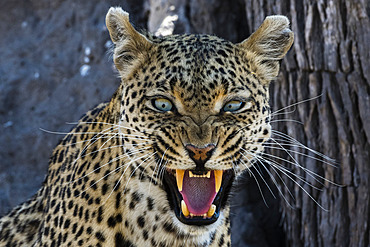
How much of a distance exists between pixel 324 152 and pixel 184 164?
2.84 m

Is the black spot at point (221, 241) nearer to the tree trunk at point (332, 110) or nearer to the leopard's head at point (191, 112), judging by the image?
the leopard's head at point (191, 112)

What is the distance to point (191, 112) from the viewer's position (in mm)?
3791

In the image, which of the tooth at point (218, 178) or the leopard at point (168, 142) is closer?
the leopard at point (168, 142)

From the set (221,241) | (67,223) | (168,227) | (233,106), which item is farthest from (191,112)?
(67,223)

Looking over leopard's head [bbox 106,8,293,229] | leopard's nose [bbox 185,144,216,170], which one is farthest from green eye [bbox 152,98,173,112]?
leopard's nose [bbox 185,144,216,170]

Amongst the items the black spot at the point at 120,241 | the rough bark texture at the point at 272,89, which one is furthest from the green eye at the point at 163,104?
the rough bark texture at the point at 272,89

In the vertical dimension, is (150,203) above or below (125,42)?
below

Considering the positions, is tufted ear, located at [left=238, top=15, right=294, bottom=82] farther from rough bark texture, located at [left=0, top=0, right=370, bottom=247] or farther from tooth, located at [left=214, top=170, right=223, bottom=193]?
rough bark texture, located at [left=0, top=0, right=370, bottom=247]

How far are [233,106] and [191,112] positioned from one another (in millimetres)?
322

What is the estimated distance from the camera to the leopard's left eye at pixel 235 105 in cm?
391

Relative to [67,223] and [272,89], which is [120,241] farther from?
[272,89]

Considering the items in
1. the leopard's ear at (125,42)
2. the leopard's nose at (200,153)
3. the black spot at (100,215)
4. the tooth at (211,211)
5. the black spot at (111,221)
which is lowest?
the black spot at (111,221)

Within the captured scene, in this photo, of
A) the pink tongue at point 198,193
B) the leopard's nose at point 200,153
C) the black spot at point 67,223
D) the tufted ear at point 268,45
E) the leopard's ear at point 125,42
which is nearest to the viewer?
the leopard's nose at point 200,153

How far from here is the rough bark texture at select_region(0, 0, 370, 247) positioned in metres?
5.93
